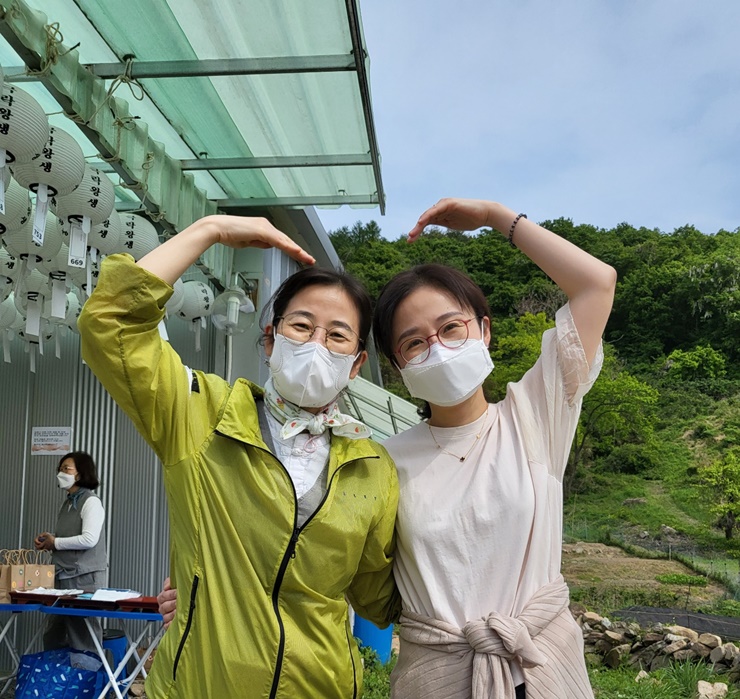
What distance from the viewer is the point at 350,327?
6.11 feet

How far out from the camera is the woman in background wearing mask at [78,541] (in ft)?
17.3

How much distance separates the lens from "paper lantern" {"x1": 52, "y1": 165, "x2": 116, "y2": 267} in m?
3.96

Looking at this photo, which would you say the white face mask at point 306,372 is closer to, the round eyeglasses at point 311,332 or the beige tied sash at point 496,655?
the round eyeglasses at point 311,332

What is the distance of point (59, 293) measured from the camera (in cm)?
447

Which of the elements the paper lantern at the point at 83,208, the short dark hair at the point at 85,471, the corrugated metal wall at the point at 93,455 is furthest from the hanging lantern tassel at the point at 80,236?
the corrugated metal wall at the point at 93,455

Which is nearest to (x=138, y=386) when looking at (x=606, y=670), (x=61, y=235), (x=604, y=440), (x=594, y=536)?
(x=61, y=235)

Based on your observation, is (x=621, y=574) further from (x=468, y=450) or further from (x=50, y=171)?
(x=468, y=450)

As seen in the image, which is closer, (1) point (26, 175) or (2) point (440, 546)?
(2) point (440, 546)

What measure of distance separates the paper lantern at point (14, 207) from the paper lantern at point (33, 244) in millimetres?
162

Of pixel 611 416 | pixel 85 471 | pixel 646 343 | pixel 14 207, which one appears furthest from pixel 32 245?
pixel 646 343

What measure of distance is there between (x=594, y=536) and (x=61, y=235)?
2252cm

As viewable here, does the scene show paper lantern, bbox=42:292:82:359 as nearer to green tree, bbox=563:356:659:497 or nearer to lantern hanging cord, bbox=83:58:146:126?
lantern hanging cord, bbox=83:58:146:126

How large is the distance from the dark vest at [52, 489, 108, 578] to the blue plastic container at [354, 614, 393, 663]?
2.26m

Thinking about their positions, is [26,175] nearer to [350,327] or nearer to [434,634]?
→ [350,327]
